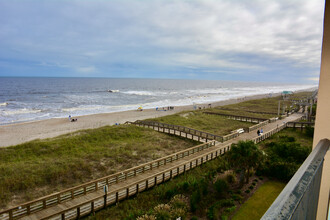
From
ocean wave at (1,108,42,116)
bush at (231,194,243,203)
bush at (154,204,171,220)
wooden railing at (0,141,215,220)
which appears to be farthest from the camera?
ocean wave at (1,108,42,116)

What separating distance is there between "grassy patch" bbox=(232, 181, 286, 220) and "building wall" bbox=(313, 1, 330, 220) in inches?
296

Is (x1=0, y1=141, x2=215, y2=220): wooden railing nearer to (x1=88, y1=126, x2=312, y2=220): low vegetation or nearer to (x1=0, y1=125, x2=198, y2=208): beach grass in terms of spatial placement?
(x1=88, y1=126, x2=312, y2=220): low vegetation

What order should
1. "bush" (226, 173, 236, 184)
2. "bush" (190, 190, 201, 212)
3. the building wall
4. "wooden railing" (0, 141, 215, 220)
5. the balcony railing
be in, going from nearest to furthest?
1. the balcony railing
2. the building wall
3. "wooden railing" (0, 141, 215, 220)
4. "bush" (190, 190, 201, 212)
5. "bush" (226, 173, 236, 184)

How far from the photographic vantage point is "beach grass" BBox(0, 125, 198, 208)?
12.4m

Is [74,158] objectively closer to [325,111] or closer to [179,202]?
[179,202]

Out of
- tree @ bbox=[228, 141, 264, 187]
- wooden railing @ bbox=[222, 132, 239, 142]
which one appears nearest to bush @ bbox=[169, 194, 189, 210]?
tree @ bbox=[228, 141, 264, 187]

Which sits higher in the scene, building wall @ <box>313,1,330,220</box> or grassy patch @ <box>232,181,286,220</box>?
building wall @ <box>313,1,330,220</box>

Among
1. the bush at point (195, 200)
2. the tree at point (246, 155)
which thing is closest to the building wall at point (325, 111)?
the bush at point (195, 200)

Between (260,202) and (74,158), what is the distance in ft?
44.5

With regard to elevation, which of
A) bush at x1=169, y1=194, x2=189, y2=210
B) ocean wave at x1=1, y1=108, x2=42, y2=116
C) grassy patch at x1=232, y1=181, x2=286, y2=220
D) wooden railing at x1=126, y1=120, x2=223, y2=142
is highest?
wooden railing at x1=126, y1=120, x2=223, y2=142

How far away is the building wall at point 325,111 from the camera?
245cm

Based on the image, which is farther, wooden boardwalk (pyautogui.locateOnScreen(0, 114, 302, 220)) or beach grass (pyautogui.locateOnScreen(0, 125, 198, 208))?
beach grass (pyautogui.locateOnScreen(0, 125, 198, 208))

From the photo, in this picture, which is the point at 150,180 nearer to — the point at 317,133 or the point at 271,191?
the point at 271,191

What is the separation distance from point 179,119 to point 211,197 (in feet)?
78.2
